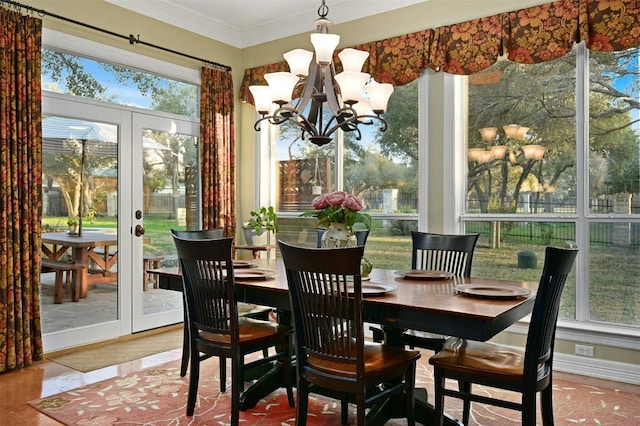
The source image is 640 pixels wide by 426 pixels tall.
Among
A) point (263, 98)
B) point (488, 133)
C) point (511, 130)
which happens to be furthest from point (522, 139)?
point (263, 98)

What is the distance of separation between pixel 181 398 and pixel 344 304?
1.51 meters

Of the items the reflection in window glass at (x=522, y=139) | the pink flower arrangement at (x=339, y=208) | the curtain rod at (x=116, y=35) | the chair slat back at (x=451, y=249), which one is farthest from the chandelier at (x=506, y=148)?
the curtain rod at (x=116, y=35)

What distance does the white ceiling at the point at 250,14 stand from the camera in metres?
4.36

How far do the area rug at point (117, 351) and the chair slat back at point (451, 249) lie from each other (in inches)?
88.0

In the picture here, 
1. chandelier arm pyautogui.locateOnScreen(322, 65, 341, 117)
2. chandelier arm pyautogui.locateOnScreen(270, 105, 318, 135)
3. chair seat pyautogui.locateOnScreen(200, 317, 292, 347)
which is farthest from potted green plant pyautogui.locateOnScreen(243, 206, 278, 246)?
chandelier arm pyautogui.locateOnScreen(322, 65, 341, 117)

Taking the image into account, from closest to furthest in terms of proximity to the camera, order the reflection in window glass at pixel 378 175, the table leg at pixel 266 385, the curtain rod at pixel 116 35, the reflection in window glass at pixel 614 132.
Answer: the table leg at pixel 266 385 < the reflection in window glass at pixel 614 132 < the curtain rod at pixel 116 35 < the reflection in window glass at pixel 378 175

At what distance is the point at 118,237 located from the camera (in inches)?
168

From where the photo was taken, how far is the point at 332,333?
2086 mm

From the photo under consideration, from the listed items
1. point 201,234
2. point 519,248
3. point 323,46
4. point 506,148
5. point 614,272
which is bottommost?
point 614,272

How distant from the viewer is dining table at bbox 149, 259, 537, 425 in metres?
1.91

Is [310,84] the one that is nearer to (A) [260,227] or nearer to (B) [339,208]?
(B) [339,208]

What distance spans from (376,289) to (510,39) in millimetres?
2382

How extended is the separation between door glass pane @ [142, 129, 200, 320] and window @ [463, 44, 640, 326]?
2663 millimetres

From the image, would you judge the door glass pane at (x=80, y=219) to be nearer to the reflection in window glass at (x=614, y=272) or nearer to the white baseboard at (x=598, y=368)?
the white baseboard at (x=598, y=368)
